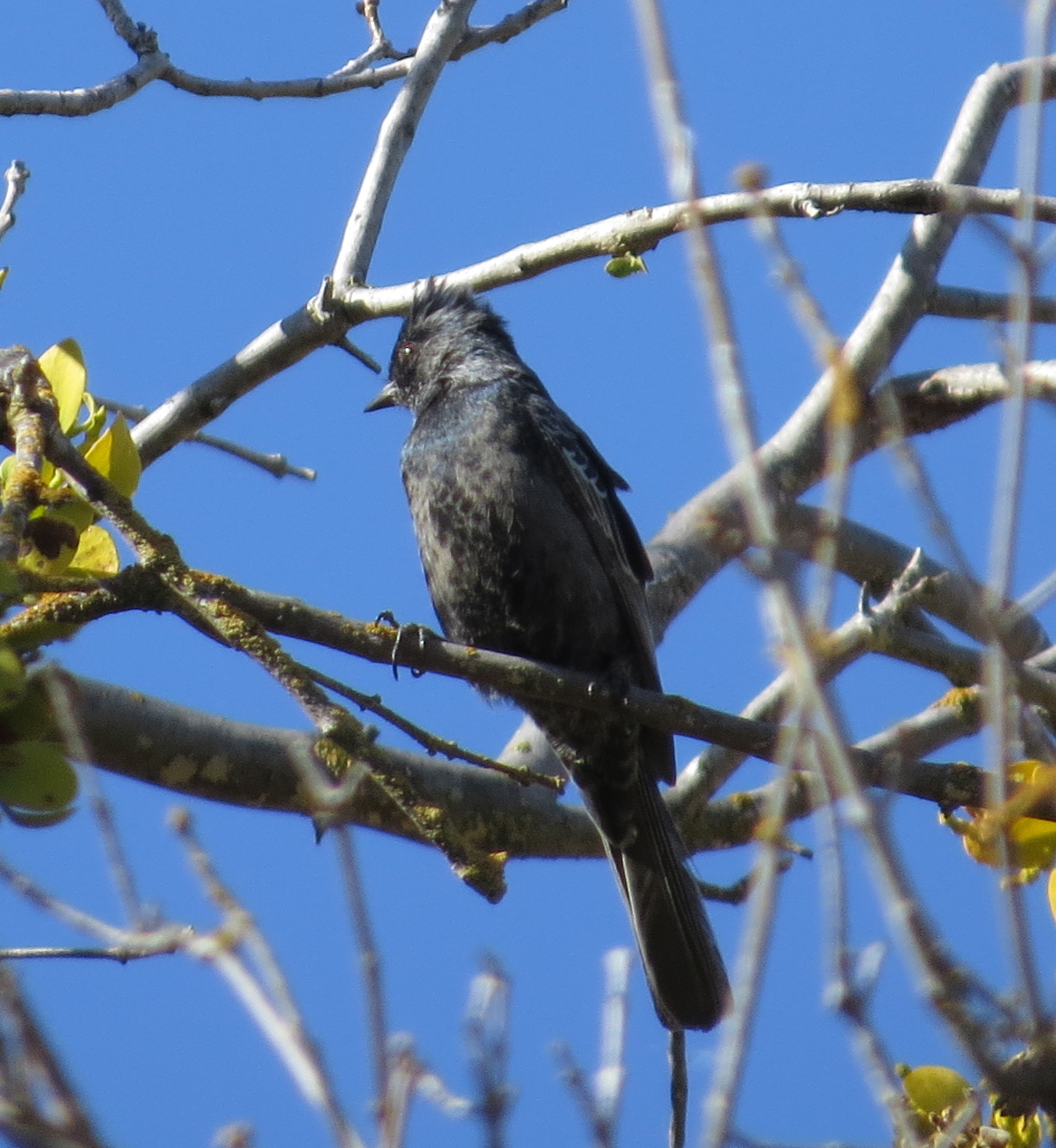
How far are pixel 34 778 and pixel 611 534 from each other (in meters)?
3.13

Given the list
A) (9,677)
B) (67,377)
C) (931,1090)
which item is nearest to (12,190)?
(67,377)

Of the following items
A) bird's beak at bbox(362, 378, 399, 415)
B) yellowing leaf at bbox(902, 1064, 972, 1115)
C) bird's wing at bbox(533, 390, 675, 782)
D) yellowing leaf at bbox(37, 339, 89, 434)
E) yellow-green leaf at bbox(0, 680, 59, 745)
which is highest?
bird's beak at bbox(362, 378, 399, 415)

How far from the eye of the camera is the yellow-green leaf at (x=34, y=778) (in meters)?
2.71

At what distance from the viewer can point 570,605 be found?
5.30 m

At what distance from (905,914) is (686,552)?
5.06 metres

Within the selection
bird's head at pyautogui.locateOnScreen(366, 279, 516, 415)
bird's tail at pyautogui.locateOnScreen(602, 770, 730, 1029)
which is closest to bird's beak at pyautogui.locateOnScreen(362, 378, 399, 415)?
bird's head at pyautogui.locateOnScreen(366, 279, 516, 415)

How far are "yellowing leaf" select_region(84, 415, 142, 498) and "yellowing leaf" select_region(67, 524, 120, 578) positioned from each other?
0.12 m

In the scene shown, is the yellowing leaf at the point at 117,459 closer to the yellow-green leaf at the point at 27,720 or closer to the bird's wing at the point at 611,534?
the yellow-green leaf at the point at 27,720

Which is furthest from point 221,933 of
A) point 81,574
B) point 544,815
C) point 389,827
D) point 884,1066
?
point 544,815

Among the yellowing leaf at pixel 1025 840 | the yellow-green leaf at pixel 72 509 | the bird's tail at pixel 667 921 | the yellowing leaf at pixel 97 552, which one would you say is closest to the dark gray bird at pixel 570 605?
the bird's tail at pixel 667 921

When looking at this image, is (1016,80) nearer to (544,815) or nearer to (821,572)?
(544,815)

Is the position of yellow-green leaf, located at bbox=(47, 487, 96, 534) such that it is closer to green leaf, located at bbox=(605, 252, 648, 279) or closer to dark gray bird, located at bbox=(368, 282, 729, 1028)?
green leaf, located at bbox=(605, 252, 648, 279)

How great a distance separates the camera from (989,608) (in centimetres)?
172

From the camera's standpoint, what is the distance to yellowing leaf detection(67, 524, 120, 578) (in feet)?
11.0
